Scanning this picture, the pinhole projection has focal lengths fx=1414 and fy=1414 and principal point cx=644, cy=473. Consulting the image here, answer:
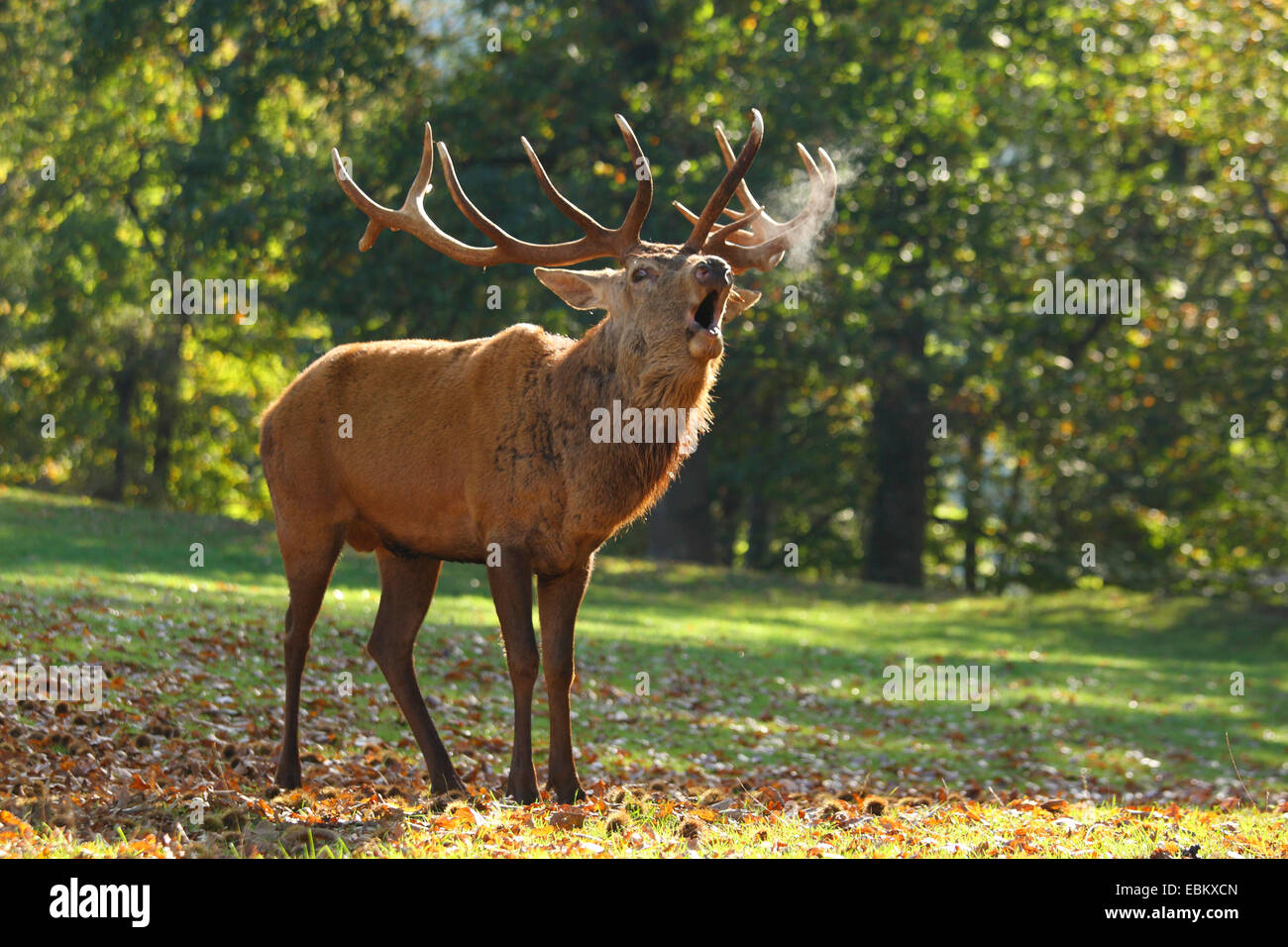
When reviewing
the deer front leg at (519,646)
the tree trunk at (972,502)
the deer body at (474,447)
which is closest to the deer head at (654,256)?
the deer body at (474,447)

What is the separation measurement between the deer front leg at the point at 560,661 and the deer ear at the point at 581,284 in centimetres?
145

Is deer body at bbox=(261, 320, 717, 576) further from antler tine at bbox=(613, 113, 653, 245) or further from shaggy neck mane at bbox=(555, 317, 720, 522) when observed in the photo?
antler tine at bbox=(613, 113, 653, 245)

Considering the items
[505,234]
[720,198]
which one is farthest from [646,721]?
[720,198]

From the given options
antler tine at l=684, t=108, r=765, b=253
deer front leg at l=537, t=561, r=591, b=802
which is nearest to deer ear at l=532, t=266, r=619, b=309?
antler tine at l=684, t=108, r=765, b=253

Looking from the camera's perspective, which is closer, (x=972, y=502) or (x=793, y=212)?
(x=793, y=212)

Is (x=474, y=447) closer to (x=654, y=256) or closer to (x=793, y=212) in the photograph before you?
(x=654, y=256)

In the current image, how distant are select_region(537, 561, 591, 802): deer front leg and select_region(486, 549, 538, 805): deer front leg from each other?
15 centimetres

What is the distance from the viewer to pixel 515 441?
7.61m

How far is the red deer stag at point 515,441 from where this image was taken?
7398mm

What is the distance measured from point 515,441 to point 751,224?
2.26m

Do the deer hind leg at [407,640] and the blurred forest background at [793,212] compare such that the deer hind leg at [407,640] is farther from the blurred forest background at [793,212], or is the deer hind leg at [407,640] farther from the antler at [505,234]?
the blurred forest background at [793,212]

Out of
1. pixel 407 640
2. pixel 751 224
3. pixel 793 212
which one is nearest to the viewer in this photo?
pixel 407 640

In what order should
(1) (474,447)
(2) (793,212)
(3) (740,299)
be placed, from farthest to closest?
(2) (793,212) < (3) (740,299) < (1) (474,447)
